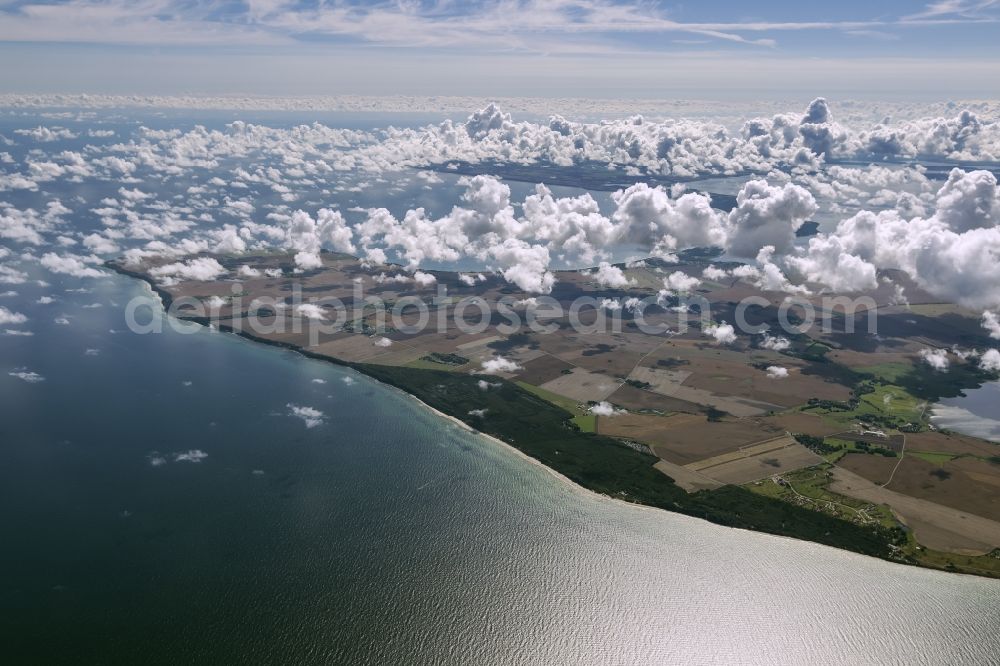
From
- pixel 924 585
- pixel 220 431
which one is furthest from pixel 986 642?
pixel 220 431

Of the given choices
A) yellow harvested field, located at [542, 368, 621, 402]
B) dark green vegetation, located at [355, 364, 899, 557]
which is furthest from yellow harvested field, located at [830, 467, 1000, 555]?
yellow harvested field, located at [542, 368, 621, 402]

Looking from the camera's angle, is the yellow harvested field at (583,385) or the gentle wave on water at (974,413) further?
the yellow harvested field at (583,385)

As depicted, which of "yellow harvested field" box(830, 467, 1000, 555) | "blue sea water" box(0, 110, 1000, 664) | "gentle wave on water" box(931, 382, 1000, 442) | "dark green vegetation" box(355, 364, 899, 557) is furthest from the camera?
"gentle wave on water" box(931, 382, 1000, 442)

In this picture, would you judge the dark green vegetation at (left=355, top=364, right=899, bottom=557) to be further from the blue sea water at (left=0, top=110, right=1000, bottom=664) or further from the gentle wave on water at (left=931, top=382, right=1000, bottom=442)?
the gentle wave on water at (left=931, top=382, right=1000, bottom=442)

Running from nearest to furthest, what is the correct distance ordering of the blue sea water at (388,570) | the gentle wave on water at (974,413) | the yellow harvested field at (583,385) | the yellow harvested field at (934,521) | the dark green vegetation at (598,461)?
the blue sea water at (388,570), the yellow harvested field at (934,521), the dark green vegetation at (598,461), the gentle wave on water at (974,413), the yellow harvested field at (583,385)

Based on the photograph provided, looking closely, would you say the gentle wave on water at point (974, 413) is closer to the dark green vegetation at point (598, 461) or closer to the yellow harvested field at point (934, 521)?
the yellow harvested field at point (934, 521)

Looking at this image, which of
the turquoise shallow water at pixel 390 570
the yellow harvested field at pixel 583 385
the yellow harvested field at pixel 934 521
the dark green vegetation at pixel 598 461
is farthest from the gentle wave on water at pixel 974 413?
the yellow harvested field at pixel 583 385

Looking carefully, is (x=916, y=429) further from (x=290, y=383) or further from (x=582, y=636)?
(x=290, y=383)
